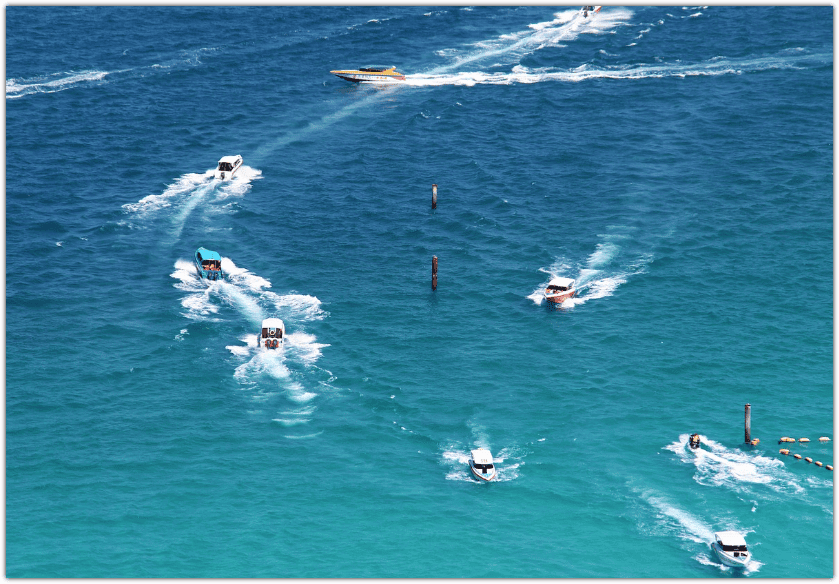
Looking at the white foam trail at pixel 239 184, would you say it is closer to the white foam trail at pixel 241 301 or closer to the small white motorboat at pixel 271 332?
the white foam trail at pixel 241 301

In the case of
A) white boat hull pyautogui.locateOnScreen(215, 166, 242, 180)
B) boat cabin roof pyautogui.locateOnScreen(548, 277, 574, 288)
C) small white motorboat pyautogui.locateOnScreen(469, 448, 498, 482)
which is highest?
white boat hull pyautogui.locateOnScreen(215, 166, 242, 180)

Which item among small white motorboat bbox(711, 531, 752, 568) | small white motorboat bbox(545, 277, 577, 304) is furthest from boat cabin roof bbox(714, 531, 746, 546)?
small white motorboat bbox(545, 277, 577, 304)

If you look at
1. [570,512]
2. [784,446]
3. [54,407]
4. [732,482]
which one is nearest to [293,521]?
[570,512]

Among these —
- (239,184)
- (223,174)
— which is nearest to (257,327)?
(239,184)

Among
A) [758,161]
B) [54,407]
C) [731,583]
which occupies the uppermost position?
[758,161]

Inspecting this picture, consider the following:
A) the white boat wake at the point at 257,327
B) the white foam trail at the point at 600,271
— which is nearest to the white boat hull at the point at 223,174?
the white boat wake at the point at 257,327

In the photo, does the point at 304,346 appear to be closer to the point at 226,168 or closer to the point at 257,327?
the point at 257,327

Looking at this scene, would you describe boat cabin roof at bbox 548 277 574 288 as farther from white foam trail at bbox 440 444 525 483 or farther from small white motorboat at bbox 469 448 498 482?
small white motorboat at bbox 469 448 498 482

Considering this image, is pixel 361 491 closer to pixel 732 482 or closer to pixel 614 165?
pixel 732 482
